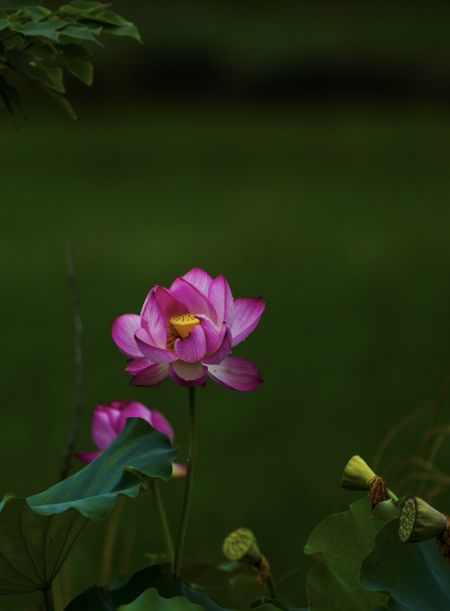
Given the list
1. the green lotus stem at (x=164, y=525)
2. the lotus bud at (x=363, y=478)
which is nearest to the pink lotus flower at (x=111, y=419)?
the green lotus stem at (x=164, y=525)

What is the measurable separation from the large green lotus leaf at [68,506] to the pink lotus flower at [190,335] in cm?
5

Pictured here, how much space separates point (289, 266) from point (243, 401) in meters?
1.39

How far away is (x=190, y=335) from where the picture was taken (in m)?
0.67

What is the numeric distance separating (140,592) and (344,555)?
0.41ft

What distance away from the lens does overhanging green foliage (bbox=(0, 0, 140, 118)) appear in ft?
2.57

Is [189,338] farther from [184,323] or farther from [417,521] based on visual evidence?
[417,521]

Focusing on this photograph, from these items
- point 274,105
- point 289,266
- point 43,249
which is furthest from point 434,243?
point 274,105

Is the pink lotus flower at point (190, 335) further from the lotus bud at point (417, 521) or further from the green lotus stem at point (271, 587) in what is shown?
the green lotus stem at point (271, 587)

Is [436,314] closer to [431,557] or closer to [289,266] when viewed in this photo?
[289,266]

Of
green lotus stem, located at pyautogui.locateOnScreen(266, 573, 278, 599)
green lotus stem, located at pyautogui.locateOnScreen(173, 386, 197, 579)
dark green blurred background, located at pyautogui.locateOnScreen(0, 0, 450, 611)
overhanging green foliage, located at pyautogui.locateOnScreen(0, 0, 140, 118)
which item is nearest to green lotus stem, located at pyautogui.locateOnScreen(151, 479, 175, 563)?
green lotus stem, located at pyautogui.locateOnScreen(173, 386, 197, 579)

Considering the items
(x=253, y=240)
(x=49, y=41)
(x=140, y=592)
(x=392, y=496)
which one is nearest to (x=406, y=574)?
(x=392, y=496)

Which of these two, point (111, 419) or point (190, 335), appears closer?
point (190, 335)

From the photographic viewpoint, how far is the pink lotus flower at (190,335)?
2.23 ft

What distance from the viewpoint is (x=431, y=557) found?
0.70m
